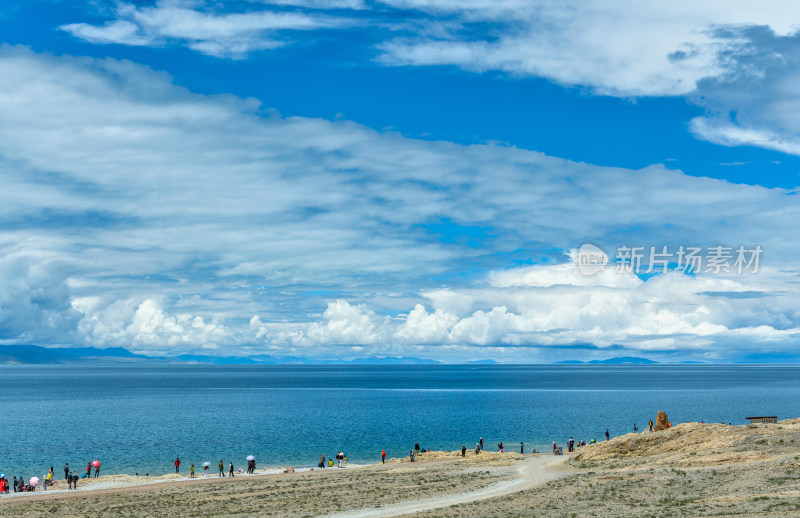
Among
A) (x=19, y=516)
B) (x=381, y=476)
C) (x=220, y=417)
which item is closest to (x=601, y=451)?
(x=381, y=476)

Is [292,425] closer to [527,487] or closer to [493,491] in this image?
[527,487]

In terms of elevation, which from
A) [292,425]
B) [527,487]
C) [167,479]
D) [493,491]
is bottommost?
[292,425]

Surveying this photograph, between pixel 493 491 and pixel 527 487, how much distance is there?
10.4 feet

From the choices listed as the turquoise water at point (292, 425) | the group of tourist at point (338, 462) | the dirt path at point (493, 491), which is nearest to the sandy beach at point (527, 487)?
the dirt path at point (493, 491)

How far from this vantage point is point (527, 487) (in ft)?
159

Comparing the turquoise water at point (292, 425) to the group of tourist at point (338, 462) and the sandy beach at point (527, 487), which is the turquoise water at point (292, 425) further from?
the sandy beach at point (527, 487)

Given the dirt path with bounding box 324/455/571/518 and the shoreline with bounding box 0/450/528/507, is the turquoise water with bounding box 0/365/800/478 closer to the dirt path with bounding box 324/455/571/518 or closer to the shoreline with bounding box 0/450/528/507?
the shoreline with bounding box 0/450/528/507

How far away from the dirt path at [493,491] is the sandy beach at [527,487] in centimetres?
7

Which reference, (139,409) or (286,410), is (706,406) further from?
(139,409)

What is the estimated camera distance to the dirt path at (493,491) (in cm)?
3984

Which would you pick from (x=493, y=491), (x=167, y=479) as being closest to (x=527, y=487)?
(x=493, y=491)

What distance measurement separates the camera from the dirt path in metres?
39.8

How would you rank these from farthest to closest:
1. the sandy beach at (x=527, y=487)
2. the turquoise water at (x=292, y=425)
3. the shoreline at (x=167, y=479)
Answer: the turquoise water at (x=292, y=425) → the shoreline at (x=167, y=479) → the sandy beach at (x=527, y=487)

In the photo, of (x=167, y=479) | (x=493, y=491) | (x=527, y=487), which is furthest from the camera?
(x=167, y=479)
